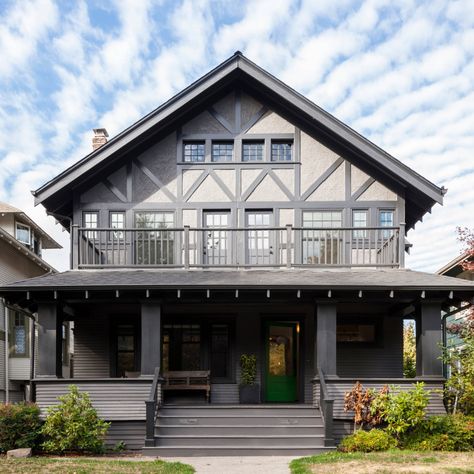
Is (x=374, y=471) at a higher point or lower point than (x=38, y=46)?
lower

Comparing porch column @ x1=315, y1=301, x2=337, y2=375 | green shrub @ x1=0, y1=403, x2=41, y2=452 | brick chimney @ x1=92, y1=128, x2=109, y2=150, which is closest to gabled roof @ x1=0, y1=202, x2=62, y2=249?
brick chimney @ x1=92, y1=128, x2=109, y2=150

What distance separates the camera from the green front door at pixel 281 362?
14500 mm

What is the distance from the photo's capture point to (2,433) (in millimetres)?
10523

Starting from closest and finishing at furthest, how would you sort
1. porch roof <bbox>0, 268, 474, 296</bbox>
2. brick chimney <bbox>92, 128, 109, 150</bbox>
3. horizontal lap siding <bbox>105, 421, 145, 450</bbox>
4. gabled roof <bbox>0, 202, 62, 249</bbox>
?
horizontal lap siding <bbox>105, 421, 145, 450</bbox>, porch roof <bbox>0, 268, 474, 296</bbox>, brick chimney <bbox>92, 128, 109, 150</bbox>, gabled roof <bbox>0, 202, 62, 249</bbox>

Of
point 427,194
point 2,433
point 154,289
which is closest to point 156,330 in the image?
point 154,289

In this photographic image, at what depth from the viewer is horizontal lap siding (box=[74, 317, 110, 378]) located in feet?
47.6

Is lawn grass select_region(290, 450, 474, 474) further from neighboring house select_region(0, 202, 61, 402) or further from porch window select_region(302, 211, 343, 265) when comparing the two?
neighboring house select_region(0, 202, 61, 402)

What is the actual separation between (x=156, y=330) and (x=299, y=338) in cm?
422

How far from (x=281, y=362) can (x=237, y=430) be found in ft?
12.3

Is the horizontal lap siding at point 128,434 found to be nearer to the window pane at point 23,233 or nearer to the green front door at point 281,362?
the green front door at point 281,362

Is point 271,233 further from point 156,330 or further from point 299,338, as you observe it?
point 156,330

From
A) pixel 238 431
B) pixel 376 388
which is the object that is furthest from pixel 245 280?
pixel 376 388

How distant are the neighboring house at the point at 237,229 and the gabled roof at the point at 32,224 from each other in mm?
8034

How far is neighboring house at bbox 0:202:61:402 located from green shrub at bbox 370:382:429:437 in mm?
14321
